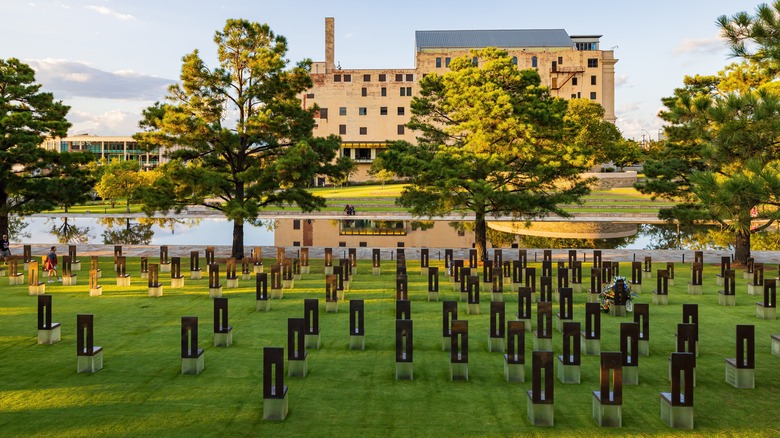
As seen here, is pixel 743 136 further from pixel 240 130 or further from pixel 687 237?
pixel 687 237

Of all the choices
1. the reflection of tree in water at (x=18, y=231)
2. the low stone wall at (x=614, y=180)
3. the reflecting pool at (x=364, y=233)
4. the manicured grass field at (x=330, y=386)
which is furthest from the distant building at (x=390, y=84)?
the manicured grass field at (x=330, y=386)

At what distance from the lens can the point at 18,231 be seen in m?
41.5

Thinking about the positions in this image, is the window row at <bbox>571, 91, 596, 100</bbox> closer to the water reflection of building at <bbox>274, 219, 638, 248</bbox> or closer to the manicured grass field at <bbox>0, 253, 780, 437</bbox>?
the water reflection of building at <bbox>274, 219, 638, 248</bbox>

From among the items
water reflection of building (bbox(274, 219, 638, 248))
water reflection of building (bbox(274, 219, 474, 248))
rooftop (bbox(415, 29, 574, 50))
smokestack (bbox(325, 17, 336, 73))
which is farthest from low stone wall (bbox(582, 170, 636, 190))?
smokestack (bbox(325, 17, 336, 73))

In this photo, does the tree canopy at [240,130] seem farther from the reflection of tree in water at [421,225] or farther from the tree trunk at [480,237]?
the reflection of tree in water at [421,225]

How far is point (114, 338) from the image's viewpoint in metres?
12.8

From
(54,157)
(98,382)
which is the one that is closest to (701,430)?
(98,382)

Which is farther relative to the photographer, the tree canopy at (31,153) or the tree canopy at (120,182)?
the tree canopy at (120,182)

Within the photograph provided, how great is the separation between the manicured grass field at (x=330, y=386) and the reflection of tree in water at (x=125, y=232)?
68.1 ft

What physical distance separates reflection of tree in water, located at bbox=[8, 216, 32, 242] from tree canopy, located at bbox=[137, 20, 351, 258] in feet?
64.4

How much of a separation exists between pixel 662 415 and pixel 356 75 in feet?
260

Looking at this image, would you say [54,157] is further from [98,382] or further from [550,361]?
[550,361]

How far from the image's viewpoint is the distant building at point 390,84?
83.2m

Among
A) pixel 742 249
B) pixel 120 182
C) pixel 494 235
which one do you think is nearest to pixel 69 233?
pixel 120 182
